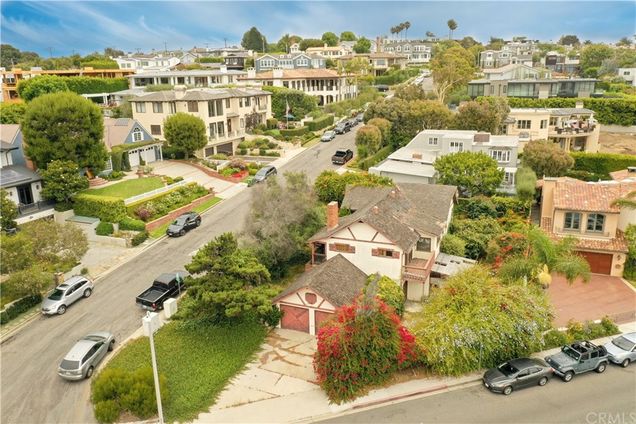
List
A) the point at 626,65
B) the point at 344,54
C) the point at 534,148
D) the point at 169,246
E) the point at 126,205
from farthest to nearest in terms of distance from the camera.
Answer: the point at 344,54, the point at 626,65, the point at 534,148, the point at 126,205, the point at 169,246

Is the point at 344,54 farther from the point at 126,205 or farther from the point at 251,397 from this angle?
the point at 251,397

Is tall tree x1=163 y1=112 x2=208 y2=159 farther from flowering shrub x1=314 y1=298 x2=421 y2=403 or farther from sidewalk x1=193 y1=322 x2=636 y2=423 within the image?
flowering shrub x1=314 y1=298 x2=421 y2=403

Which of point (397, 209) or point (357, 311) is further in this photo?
point (397, 209)

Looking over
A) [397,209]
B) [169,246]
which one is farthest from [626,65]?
[169,246]

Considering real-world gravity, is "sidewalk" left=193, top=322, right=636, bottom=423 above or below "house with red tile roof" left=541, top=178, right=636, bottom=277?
below

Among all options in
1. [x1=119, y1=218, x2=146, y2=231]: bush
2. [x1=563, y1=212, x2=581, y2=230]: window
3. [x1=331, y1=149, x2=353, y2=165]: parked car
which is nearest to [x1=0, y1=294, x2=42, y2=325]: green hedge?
[x1=119, y1=218, x2=146, y2=231]: bush

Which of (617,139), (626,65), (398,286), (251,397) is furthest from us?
(626,65)
